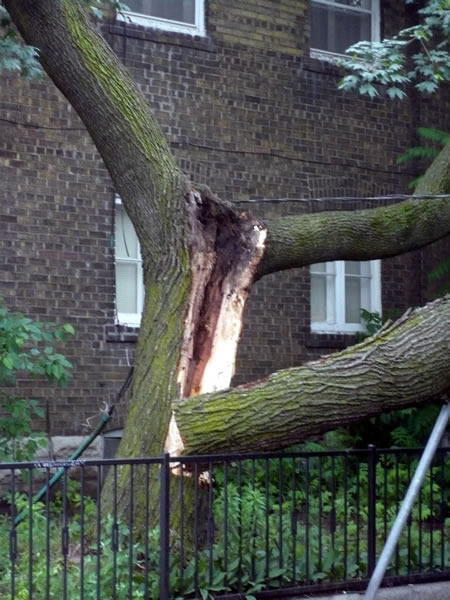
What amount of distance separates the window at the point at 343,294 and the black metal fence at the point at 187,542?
18.0 ft

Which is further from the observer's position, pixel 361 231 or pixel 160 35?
pixel 160 35

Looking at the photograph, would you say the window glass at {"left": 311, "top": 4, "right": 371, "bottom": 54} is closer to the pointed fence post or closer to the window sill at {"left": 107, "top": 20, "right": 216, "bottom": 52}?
the window sill at {"left": 107, "top": 20, "right": 216, "bottom": 52}

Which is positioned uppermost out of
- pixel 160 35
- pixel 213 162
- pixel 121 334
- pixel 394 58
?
pixel 160 35

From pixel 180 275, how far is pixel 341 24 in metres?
7.24

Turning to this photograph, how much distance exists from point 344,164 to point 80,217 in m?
3.71

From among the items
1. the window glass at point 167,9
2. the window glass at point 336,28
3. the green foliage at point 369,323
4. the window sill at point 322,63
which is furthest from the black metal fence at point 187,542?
the window glass at point 336,28

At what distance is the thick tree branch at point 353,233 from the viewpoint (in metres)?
8.59

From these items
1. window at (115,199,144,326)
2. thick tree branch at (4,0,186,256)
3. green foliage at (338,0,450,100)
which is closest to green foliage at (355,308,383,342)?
window at (115,199,144,326)

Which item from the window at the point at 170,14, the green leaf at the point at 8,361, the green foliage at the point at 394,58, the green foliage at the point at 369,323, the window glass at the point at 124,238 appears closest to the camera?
the green leaf at the point at 8,361

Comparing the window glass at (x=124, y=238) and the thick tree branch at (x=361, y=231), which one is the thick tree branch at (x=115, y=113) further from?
the window glass at (x=124, y=238)

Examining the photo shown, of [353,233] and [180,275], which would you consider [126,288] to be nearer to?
[353,233]

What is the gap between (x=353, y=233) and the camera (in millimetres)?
9016

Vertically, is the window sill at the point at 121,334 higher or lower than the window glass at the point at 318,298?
lower

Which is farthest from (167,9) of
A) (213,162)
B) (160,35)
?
(213,162)
